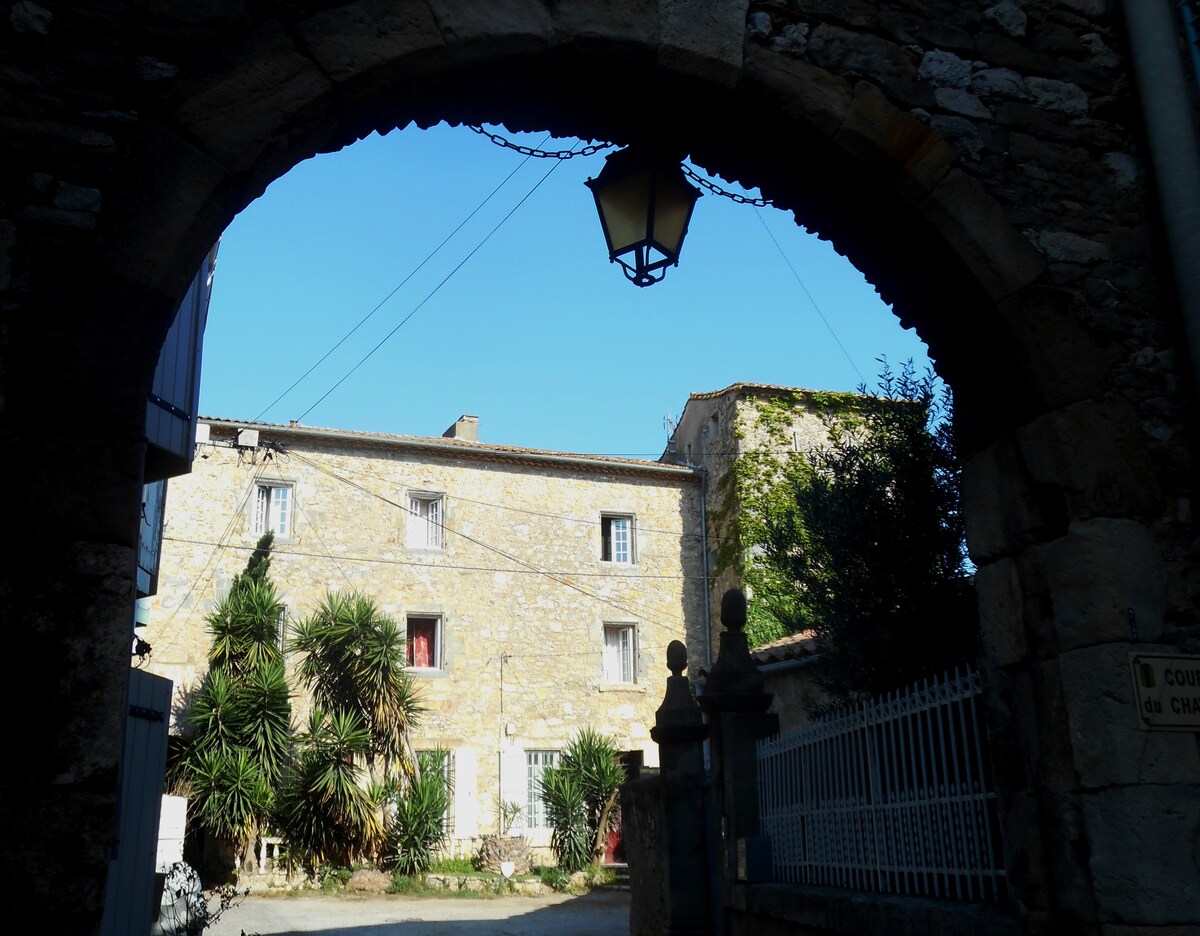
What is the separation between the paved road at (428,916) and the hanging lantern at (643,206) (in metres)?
7.58

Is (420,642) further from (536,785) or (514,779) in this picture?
(536,785)

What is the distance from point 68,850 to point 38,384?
1.19 metres

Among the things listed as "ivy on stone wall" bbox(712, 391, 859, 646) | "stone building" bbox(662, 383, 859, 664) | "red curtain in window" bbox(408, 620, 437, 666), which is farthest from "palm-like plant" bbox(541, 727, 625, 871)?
Result: "stone building" bbox(662, 383, 859, 664)

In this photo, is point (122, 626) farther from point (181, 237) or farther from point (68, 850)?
point (181, 237)

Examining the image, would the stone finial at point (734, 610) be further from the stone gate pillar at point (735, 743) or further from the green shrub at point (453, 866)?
the green shrub at point (453, 866)

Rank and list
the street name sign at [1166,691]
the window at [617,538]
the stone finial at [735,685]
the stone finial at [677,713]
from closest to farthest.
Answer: the street name sign at [1166,691], the stone finial at [735,685], the stone finial at [677,713], the window at [617,538]

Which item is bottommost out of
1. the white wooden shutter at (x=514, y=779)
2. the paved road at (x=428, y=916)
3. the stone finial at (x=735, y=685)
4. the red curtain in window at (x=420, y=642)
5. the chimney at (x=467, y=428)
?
the paved road at (x=428, y=916)

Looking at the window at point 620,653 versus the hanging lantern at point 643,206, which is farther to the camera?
the window at point 620,653

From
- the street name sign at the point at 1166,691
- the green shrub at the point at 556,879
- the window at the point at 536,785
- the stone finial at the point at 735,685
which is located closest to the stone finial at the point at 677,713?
the stone finial at the point at 735,685

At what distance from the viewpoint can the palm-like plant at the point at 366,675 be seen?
638 inches

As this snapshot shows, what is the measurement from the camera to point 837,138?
12.9ft

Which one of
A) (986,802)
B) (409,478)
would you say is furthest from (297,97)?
(409,478)

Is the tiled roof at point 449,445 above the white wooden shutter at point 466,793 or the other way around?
above

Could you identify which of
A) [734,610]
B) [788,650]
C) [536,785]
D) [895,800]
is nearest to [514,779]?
[536,785]
